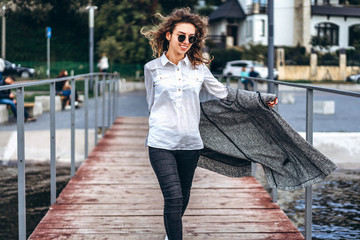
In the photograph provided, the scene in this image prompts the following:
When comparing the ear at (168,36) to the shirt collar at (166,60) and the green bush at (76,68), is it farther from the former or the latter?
the green bush at (76,68)

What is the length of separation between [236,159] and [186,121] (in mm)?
1014

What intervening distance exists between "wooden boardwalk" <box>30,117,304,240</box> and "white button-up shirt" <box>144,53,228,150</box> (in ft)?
3.56

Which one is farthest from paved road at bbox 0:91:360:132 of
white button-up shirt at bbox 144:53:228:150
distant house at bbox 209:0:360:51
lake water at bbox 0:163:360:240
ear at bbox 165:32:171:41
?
distant house at bbox 209:0:360:51

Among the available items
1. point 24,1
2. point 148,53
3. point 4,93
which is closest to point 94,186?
point 4,93

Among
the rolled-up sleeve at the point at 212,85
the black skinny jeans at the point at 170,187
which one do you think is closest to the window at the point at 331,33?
the rolled-up sleeve at the point at 212,85

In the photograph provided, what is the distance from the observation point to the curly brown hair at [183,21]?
3656 millimetres

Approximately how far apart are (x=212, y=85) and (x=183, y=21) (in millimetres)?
469

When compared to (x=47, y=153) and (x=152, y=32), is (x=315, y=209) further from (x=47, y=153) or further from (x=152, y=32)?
(x=47, y=153)

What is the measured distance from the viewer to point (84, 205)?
17.5 feet

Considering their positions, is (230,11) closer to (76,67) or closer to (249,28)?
(249,28)

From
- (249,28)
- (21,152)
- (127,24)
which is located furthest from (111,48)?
(21,152)

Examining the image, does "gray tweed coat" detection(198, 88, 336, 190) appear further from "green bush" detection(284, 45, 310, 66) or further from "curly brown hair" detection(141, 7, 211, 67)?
"green bush" detection(284, 45, 310, 66)

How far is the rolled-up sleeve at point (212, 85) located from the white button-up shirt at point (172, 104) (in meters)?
0.11

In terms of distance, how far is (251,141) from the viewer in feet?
14.4
